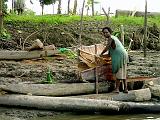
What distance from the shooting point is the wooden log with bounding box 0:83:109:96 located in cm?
943

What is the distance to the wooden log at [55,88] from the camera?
371 inches

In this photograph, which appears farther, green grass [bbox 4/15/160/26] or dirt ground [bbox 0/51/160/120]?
green grass [bbox 4/15/160/26]

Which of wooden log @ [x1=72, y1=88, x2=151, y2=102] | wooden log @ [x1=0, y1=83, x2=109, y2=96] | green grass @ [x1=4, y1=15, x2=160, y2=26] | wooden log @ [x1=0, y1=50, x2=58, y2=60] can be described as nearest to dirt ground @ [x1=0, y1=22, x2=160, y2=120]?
wooden log @ [x1=0, y1=50, x2=58, y2=60]

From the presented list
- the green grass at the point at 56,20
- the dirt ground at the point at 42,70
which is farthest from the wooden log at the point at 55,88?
the green grass at the point at 56,20

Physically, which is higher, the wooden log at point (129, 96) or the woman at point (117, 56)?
the woman at point (117, 56)

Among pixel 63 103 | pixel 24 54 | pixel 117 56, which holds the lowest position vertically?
pixel 63 103

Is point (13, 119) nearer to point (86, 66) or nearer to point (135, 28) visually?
point (86, 66)

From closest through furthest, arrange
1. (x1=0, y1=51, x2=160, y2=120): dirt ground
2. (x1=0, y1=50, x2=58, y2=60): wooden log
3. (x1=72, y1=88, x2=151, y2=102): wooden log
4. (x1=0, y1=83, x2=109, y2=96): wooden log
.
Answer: (x1=0, y1=83, x2=109, y2=96): wooden log
(x1=72, y1=88, x2=151, y2=102): wooden log
(x1=0, y1=51, x2=160, y2=120): dirt ground
(x1=0, y1=50, x2=58, y2=60): wooden log

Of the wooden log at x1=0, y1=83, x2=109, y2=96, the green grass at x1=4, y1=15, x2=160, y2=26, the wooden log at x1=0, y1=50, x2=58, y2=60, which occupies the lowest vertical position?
the wooden log at x1=0, y1=83, x2=109, y2=96

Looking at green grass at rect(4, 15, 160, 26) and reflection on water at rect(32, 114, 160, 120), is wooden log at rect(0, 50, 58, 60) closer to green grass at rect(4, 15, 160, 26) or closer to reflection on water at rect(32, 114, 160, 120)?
reflection on water at rect(32, 114, 160, 120)

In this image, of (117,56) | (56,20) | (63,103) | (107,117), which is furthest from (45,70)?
(56,20)

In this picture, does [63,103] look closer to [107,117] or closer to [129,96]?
[107,117]

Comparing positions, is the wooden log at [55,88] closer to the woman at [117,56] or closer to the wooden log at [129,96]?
the wooden log at [129,96]

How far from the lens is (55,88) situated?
9844mm
